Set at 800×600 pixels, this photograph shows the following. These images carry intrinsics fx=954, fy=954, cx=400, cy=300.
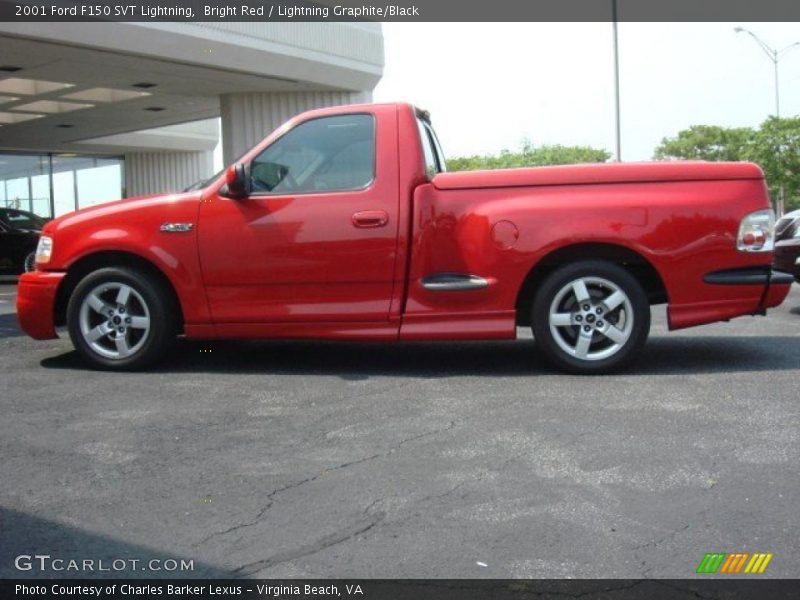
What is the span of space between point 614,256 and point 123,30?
11774 millimetres

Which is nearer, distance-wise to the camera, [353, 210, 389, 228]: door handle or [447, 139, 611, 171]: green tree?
[353, 210, 389, 228]: door handle

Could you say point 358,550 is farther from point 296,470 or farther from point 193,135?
point 193,135

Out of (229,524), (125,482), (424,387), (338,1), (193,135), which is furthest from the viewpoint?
(193,135)

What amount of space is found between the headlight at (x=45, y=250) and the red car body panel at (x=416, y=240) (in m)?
0.37

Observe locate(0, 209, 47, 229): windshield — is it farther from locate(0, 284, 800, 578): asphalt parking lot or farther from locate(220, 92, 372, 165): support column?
locate(0, 284, 800, 578): asphalt parking lot

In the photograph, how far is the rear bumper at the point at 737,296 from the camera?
602 cm

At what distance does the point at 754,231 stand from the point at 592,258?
1013 millimetres

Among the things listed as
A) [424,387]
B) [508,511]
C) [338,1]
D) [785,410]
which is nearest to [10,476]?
[508,511]

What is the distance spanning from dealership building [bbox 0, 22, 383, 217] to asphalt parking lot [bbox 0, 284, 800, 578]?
1072cm

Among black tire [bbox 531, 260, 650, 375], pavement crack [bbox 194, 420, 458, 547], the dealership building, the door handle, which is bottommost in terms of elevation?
pavement crack [bbox 194, 420, 458, 547]

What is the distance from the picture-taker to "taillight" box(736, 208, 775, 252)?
236 inches

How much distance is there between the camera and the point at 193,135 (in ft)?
101

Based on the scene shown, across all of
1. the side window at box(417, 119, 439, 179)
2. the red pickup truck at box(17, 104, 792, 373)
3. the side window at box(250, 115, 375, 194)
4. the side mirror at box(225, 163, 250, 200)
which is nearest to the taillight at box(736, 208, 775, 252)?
the red pickup truck at box(17, 104, 792, 373)

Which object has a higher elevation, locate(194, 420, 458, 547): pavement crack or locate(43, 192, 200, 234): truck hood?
locate(43, 192, 200, 234): truck hood
